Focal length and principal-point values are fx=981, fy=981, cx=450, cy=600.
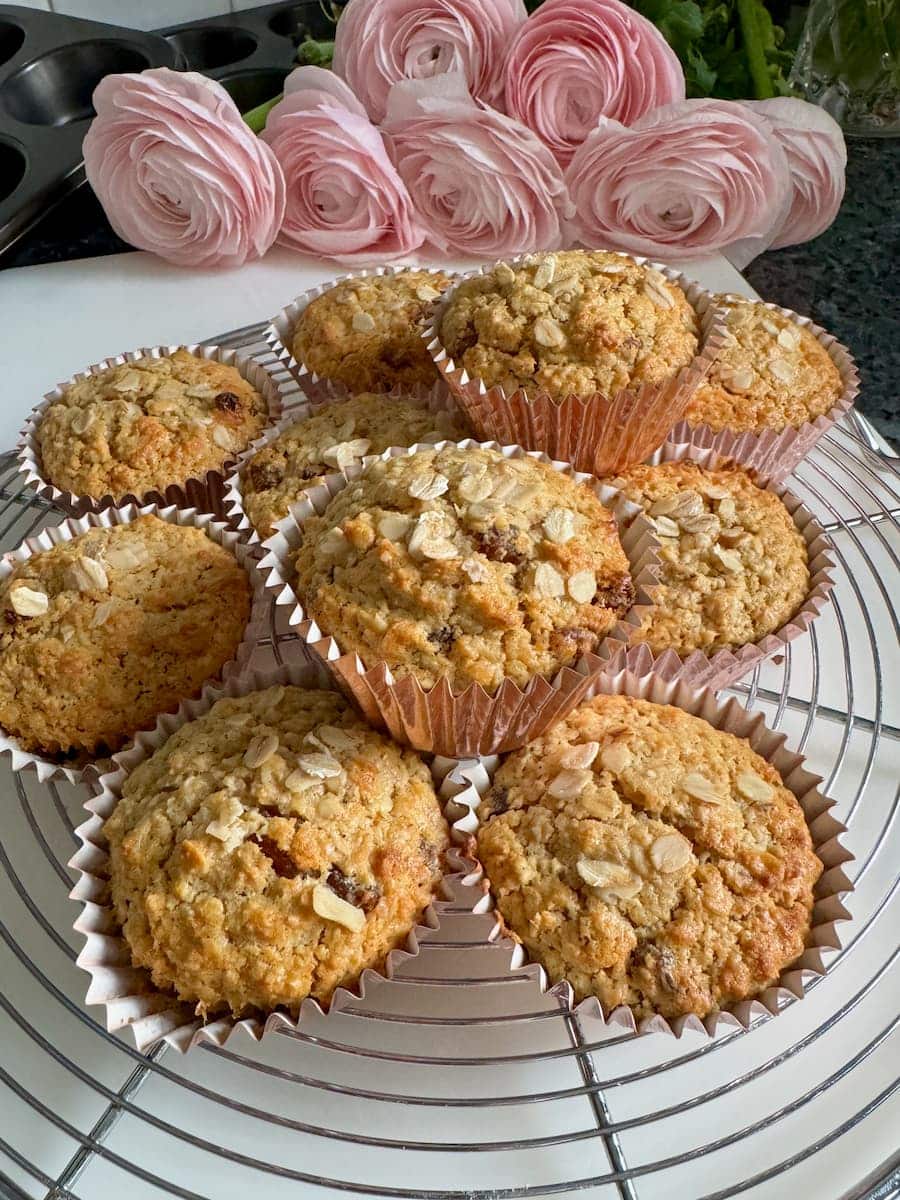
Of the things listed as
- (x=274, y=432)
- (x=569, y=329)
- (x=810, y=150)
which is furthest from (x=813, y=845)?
(x=810, y=150)

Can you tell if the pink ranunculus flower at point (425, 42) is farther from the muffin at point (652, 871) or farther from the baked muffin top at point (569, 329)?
the muffin at point (652, 871)

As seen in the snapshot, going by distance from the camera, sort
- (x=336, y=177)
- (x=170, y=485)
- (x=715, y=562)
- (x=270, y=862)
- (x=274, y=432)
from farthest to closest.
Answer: (x=336, y=177), (x=274, y=432), (x=170, y=485), (x=715, y=562), (x=270, y=862)

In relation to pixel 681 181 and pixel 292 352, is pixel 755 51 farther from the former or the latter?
pixel 292 352

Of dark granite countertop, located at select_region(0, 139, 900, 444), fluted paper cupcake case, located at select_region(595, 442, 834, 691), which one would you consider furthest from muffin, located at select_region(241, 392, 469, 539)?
dark granite countertop, located at select_region(0, 139, 900, 444)

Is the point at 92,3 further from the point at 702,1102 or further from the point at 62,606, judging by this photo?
the point at 702,1102

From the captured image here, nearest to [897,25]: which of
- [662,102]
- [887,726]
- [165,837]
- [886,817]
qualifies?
[662,102]

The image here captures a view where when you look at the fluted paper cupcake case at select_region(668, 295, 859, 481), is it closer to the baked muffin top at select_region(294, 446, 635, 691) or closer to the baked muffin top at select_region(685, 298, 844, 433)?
the baked muffin top at select_region(685, 298, 844, 433)
